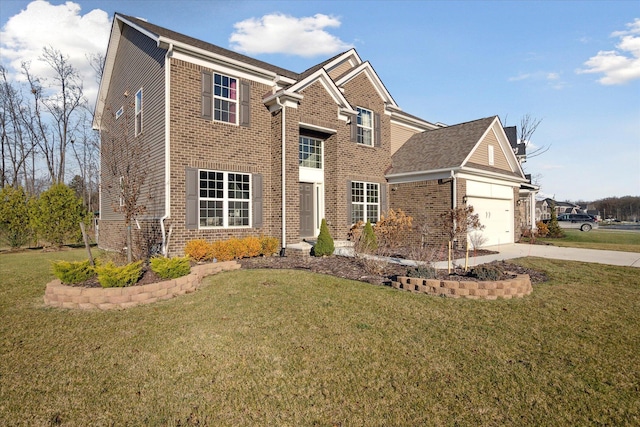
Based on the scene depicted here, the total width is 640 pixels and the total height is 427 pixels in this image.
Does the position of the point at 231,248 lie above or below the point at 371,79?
below

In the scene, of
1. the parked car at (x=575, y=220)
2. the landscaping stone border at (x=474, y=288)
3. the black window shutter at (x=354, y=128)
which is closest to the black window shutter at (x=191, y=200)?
the landscaping stone border at (x=474, y=288)

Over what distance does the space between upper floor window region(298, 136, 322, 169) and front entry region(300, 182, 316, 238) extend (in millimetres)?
851

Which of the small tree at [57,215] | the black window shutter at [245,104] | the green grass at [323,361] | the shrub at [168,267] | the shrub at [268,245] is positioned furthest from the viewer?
the small tree at [57,215]

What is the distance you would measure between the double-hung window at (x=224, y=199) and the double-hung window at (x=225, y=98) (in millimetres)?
1893

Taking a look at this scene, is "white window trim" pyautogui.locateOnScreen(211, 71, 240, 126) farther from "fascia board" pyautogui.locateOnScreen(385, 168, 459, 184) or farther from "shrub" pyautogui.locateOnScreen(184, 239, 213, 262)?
"fascia board" pyautogui.locateOnScreen(385, 168, 459, 184)

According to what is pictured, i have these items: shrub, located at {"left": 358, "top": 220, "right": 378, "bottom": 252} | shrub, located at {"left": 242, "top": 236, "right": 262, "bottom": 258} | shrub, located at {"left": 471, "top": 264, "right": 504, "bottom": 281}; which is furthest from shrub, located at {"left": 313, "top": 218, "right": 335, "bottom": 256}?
shrub, located at {"left": 471, "top": 264, "right": 504, "bottom": 281}

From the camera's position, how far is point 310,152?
46.9 ft

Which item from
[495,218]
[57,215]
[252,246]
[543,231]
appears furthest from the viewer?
[543,231]

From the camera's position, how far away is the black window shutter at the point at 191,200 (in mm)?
10375

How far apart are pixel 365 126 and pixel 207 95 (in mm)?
7217

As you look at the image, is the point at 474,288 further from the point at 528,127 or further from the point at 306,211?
the point at 528,127

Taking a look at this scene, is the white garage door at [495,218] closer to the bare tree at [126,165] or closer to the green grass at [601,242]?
the green grass at [601,242]

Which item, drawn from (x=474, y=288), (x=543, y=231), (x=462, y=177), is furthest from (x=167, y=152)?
(x=543, y=231)

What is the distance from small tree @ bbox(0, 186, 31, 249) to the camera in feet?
48.7
